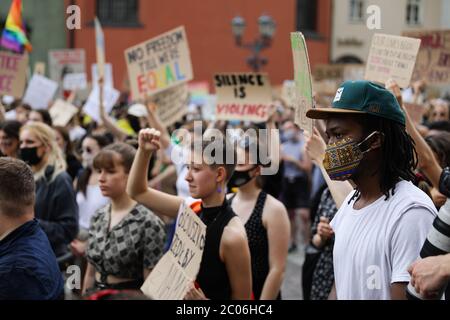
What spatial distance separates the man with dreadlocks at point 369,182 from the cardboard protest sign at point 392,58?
2087 millimetres

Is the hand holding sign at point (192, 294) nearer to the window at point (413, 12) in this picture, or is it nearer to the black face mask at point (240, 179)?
the black face mask at point (240, 179)

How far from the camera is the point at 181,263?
3549 millimetres

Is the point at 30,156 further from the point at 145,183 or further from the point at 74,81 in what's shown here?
the point at 74,81

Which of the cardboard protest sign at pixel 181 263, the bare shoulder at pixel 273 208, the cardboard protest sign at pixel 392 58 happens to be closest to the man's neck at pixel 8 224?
the cardboard protest sign at pixel 181 263

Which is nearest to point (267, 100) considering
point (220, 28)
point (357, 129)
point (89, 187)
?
point (89, 187)

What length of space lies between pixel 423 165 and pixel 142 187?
148 cm

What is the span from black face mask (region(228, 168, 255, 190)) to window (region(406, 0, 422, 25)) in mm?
33737

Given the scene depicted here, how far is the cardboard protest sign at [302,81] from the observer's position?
351 centimetres

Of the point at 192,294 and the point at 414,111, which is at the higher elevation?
the point at 414,111

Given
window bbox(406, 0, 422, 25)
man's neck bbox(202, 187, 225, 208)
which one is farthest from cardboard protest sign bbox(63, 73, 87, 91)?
window bbox(406, 0, 422, 25)

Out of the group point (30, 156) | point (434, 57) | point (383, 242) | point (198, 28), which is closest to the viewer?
point (383, 242)

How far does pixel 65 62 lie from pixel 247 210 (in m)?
7.93

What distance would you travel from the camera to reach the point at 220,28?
104ft

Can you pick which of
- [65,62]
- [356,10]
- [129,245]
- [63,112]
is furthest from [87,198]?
[356,10]
